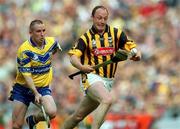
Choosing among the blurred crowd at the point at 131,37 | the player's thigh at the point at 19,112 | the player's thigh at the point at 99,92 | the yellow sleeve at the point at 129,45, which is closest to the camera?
the player's thigh at the point at 99,92

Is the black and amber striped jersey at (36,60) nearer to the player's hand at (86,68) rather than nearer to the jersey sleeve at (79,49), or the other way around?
the jersey sleeve at (79,49)

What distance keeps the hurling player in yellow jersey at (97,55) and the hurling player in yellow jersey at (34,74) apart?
495 mm

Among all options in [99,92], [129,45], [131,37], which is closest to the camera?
[99,92]

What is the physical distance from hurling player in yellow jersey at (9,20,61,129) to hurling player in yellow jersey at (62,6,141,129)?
1.62 ft

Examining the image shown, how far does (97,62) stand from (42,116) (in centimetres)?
139

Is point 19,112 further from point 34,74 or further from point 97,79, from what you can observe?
point 97,79

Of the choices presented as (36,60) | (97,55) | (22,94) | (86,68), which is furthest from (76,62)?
(22,94)

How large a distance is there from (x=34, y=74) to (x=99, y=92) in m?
1.25

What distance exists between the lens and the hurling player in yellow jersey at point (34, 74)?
16625 millimetres

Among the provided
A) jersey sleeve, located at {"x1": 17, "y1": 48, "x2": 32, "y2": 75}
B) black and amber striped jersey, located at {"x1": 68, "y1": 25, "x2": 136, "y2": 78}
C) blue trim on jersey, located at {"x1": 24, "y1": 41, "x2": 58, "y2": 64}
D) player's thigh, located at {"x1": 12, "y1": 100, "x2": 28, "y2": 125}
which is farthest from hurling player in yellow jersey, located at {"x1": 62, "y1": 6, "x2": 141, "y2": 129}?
player's thigh, located at {"x1": 12, "y1": 100, "x2": 28, "y2": 125}

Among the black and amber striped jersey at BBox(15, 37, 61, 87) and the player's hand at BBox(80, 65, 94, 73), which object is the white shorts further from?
the black and amber striped jersey at BBox(15, 37, 61, 87)

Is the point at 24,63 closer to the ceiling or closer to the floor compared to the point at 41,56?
closer to the floor

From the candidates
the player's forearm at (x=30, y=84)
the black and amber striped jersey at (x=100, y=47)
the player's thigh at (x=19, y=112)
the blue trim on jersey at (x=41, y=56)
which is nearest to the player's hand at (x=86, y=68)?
the black and amber striped jersey at (x=100, y=47)

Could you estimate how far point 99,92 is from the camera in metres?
16.4
